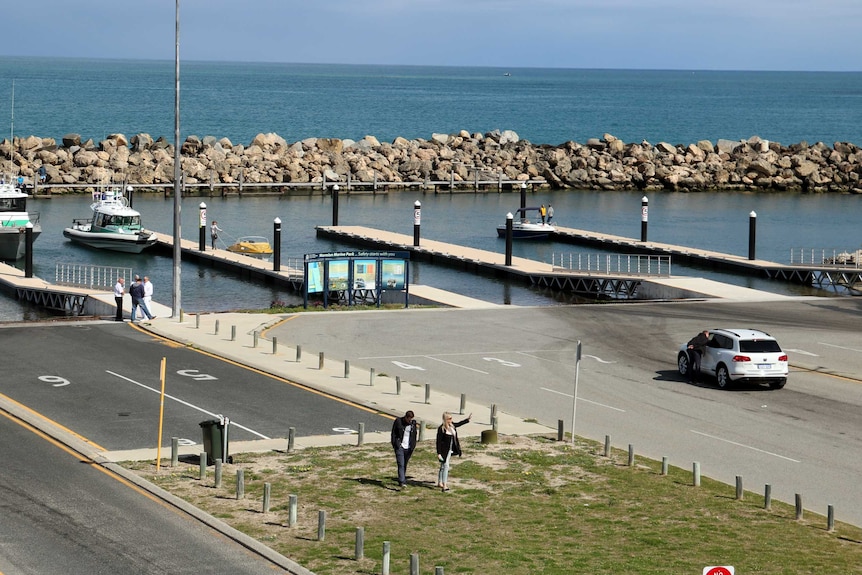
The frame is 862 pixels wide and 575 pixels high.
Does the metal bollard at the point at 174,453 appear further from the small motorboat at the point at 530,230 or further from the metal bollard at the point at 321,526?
the small motorboat at the point at 530,230

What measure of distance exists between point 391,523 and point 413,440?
266cm

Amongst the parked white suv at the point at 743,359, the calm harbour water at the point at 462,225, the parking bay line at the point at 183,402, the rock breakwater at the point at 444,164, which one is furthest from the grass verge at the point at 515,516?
the rock breakwater at the point at 444,164

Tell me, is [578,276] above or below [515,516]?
above

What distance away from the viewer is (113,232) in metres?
74.8

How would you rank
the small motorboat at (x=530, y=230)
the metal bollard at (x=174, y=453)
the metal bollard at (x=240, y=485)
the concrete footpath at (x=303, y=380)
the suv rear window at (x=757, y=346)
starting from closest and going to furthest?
the metal bollard at (x=240, y=485) < the metal bollard at (x=174, y=453) < the concrete footpath at (x=303, y=380) < the suv rear window at (x=757, y=346) < the small motorboat at (x=530, y=230)

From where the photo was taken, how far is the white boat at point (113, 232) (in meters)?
74.1

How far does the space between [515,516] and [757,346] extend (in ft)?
46.4

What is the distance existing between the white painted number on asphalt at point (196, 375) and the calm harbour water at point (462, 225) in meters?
20.9

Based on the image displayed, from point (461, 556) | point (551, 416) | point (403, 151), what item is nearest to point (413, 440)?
point (461, 556)

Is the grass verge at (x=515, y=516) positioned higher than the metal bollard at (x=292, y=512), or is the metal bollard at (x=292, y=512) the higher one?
the metal bollard at (x=292, y=512)

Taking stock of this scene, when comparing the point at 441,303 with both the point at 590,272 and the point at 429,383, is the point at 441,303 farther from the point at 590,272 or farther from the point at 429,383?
the point at 429,383

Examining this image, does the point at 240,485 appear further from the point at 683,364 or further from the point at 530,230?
the point at 530,230

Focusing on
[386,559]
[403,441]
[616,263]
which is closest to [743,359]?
[403,441]

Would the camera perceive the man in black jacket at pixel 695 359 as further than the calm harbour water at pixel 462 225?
No
